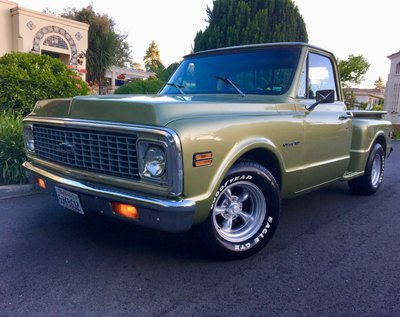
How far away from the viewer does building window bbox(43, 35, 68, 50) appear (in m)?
15.9

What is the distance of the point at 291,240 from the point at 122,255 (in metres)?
1.56

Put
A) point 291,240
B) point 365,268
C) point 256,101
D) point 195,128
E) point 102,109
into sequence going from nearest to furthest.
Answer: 1. point 195,128
2. point 102,109
3. point 365,268
4. point 256,101
5. point 291,240

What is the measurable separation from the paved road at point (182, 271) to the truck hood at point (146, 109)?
3.67 feet

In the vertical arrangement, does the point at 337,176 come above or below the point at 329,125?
below

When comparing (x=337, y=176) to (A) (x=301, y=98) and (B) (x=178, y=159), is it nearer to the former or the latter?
(A) (x=301, y=98)

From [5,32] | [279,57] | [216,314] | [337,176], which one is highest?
[5,32]

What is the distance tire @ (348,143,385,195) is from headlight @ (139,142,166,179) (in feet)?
11.6

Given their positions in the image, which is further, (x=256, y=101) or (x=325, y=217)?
(x=325, y=217)

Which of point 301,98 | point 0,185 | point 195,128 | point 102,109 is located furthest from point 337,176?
point 0,185

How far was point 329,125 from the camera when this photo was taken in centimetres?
402

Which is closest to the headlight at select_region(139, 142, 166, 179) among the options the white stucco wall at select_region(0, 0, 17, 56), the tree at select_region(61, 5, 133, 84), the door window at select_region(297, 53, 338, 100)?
the door window at select_region(297, 53, 338, 100)

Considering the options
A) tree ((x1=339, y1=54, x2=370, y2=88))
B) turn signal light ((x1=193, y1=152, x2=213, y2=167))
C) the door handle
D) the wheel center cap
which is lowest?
the wheel center cap

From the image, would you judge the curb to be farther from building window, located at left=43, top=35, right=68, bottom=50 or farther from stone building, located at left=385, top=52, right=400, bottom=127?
stone building, located at left=385, top=52, right=400, bottom=127

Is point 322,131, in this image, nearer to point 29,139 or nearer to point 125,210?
point 125,210
